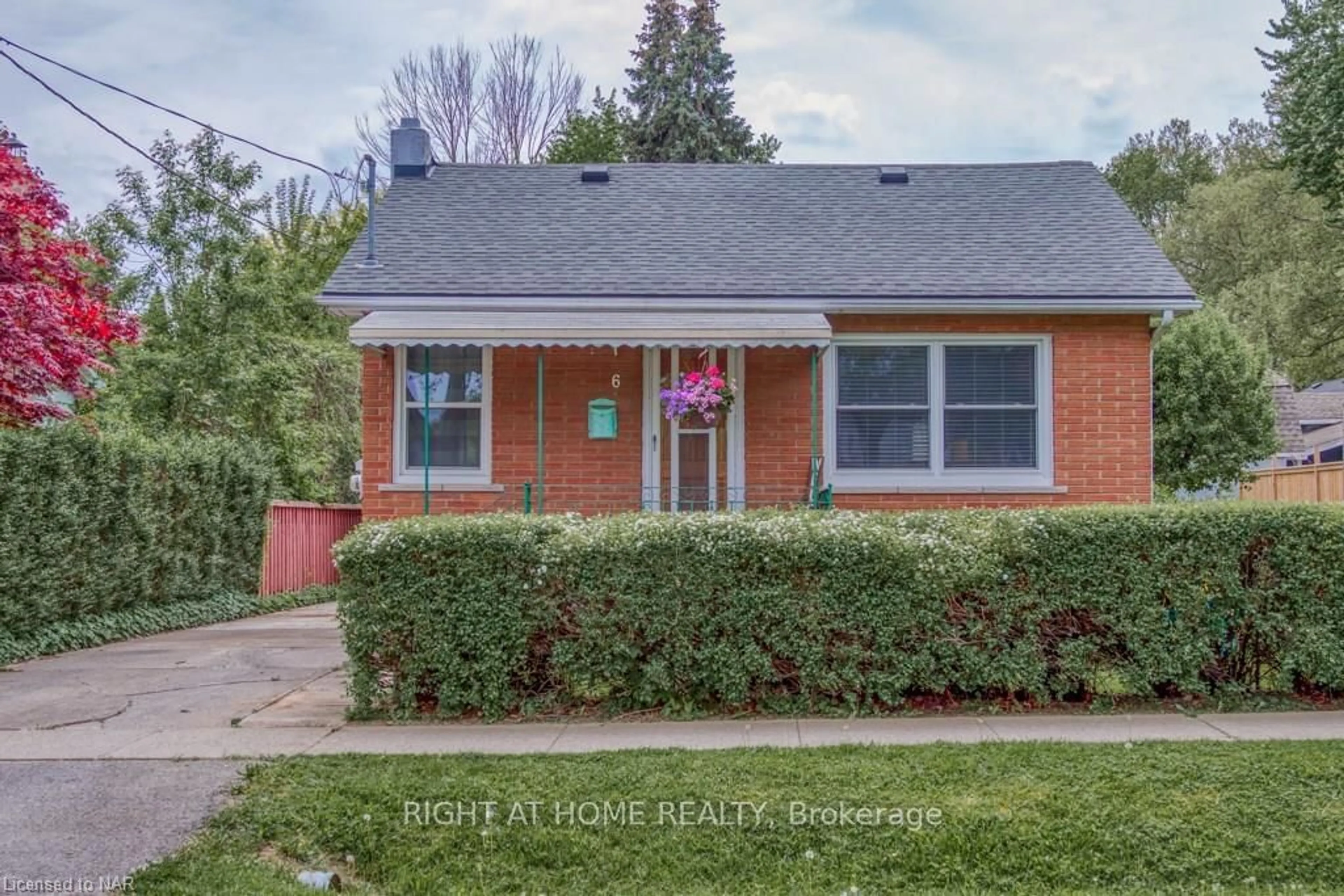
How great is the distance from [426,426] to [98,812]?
5.23 m

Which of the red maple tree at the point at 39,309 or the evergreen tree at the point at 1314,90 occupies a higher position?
the evergreen tree at the point at 1314,90

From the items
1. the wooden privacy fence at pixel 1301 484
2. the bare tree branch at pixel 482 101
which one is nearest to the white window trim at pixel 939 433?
the wooden privacy fence at pixel 1301 484

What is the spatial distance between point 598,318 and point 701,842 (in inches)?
246

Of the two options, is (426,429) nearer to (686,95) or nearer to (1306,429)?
(686,95)

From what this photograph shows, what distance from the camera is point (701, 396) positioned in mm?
9328

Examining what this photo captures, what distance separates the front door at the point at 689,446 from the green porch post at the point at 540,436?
1.07 metres

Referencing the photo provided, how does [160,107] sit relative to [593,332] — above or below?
above

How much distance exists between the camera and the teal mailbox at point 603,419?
992 cm

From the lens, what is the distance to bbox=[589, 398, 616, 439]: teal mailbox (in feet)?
32.6

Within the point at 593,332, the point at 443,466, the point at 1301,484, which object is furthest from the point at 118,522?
the point at 1301,484

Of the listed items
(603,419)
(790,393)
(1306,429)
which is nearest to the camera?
(603,419)

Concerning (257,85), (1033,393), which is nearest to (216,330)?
(257,85)

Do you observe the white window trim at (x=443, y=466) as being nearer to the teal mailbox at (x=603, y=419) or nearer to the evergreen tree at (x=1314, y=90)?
the teal mailbox at (x=603, y=419)

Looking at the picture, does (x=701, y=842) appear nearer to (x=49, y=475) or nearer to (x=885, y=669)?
(x=885, y=669)
